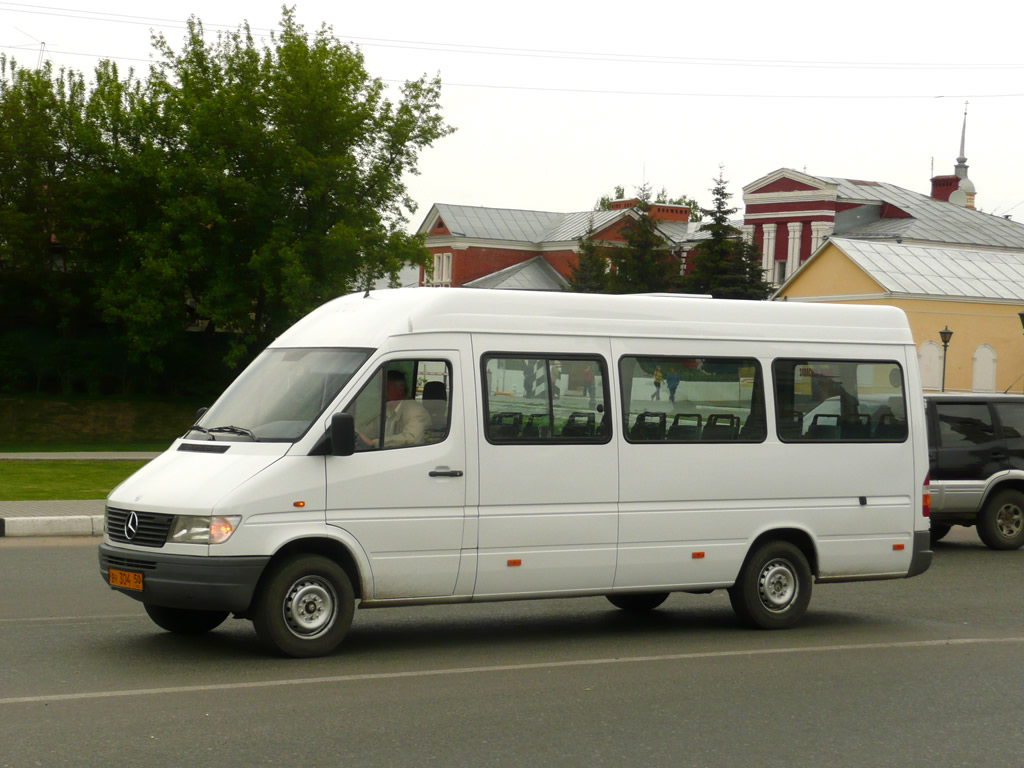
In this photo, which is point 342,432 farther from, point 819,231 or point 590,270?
point 819,231

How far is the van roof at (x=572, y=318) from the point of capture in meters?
9.02

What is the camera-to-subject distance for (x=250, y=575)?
26.4 ft

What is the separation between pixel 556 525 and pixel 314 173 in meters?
31.2

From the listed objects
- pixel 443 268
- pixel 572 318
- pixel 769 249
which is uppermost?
pixel 769 249

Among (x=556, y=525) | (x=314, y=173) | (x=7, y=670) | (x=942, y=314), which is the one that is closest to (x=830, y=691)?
(x=556, y=525)

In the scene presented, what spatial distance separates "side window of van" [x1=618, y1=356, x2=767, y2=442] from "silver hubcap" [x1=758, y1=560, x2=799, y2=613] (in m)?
1.02

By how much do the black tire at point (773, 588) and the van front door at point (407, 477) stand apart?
255cm

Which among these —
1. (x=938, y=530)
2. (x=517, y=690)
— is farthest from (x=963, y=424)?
(x=517, y=690)

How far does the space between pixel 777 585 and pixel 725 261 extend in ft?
182

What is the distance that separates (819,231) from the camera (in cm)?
8219

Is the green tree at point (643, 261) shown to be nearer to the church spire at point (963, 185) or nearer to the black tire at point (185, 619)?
the church spire at point (963, 185)

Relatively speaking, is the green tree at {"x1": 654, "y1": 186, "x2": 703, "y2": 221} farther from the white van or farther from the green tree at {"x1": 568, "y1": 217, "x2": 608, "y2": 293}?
the white van

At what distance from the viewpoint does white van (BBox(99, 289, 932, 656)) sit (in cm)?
826

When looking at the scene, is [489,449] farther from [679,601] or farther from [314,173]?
[314,173]
